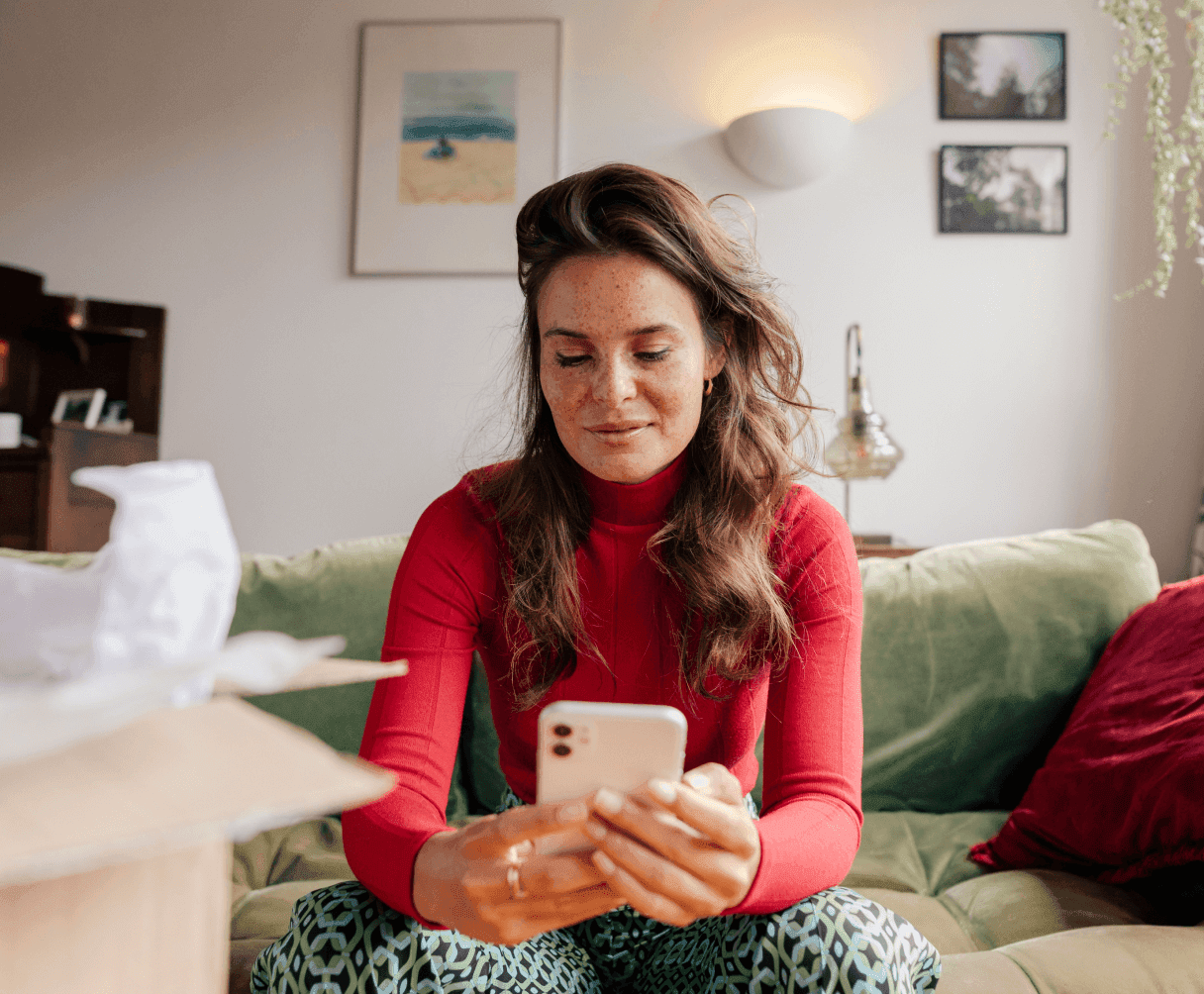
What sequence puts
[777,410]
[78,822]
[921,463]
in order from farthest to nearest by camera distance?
[921,463], [777,410], [78,822]

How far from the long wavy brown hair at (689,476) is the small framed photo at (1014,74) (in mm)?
1778

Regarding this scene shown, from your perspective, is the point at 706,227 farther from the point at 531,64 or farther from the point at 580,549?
the point at 531,64

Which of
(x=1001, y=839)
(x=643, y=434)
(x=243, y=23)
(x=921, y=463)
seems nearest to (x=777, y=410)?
(x=643, y=434)

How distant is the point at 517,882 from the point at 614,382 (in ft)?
1.44

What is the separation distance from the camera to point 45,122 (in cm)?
259

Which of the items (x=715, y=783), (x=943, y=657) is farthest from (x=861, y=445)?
(x=715, y=783)

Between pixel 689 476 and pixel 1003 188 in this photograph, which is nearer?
pixel 689 476

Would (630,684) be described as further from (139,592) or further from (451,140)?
(451,140)

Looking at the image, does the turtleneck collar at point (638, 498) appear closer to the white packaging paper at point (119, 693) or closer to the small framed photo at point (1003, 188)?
the white packaging paper at point (119, 693)

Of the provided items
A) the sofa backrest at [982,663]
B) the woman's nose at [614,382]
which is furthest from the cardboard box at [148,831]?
the sofa backrest at [982,663]

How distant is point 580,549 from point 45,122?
2.56 metres

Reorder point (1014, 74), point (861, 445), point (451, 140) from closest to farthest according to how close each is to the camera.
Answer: point (861, 445), point (1014, 74), point (451, 140)

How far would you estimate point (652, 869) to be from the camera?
583 millimetres

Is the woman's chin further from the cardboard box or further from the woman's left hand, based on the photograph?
the cardboard box
